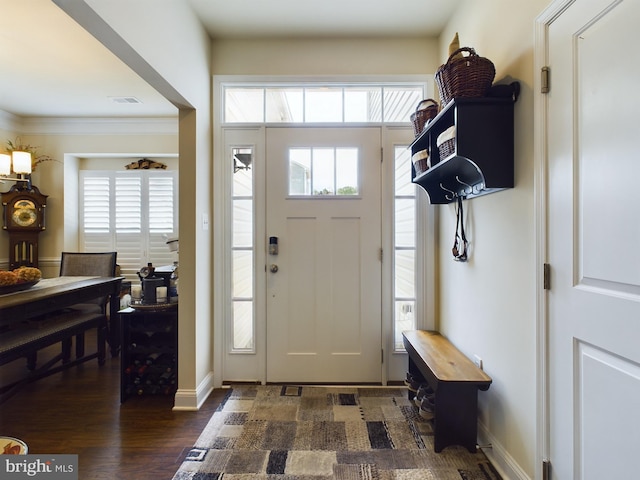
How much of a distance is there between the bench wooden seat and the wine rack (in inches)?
25.7

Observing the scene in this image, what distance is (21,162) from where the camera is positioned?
306 centimetres

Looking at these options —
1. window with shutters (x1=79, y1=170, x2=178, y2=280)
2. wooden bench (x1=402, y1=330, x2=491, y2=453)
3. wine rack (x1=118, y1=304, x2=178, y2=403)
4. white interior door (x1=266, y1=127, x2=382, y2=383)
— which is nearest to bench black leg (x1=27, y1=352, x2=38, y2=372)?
wine rack (x1=118, y1=304, x2=178, y2=403)

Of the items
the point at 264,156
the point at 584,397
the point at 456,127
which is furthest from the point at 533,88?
the point at 264,156

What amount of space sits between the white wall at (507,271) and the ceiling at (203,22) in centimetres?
45

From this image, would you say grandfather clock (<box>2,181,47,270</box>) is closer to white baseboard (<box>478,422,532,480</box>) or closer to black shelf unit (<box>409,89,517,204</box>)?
black shelf unit (<box>409,89,517,204</box>)

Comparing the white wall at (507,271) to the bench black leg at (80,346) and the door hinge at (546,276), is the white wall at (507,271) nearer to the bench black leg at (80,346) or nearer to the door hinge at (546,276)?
the door hinge at (546,276)

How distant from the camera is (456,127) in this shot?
1.43 metres

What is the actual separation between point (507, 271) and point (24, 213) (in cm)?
500

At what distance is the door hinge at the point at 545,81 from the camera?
4.12 ft

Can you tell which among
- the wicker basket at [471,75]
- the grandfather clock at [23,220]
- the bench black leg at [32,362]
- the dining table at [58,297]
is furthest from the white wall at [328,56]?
the grandfather clock at [23,220]

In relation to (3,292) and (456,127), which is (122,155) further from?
(456,127)

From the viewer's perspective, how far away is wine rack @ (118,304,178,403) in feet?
7.29

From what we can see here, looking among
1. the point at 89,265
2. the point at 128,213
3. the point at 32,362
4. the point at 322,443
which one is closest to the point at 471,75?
the point at 322,443

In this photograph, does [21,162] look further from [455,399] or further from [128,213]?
[455,399]
